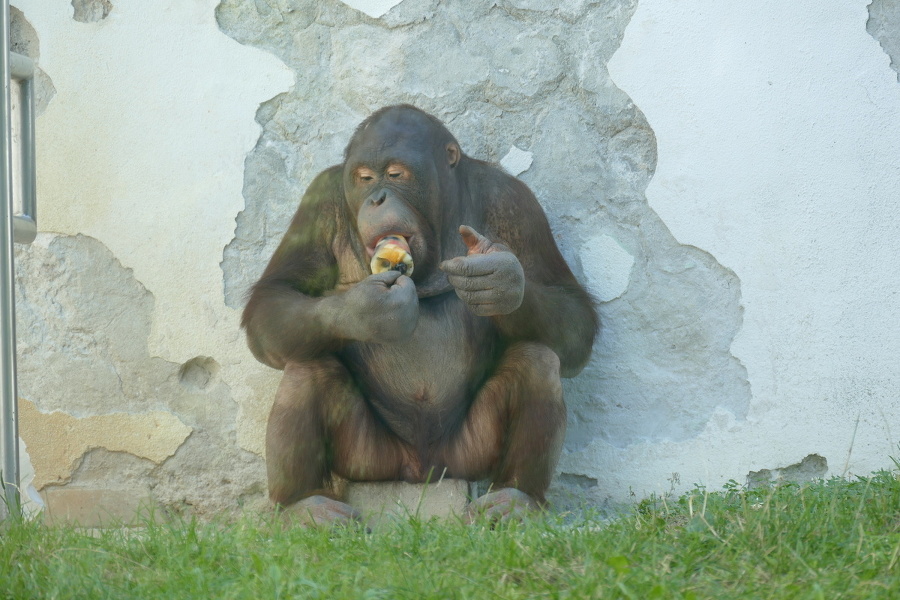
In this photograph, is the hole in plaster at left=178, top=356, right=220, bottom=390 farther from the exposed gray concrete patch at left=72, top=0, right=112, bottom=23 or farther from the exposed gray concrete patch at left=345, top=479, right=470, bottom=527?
the exposed gray concrete patch at left=72, top=0, right=112, bottom=23

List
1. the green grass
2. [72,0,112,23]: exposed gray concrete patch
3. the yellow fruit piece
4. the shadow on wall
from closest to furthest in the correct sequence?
1. the green grass
2. the yellow fruit piece
3. the shadow on wall
4. [72,0,112,23]: exposed gray concrete patch

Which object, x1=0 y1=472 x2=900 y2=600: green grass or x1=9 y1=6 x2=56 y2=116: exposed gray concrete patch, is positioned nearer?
x1=0 y1=472 x2=900 y2=600: green grass

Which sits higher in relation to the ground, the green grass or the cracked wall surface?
the cracked wall surface

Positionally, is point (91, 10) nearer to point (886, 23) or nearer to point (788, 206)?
point (788, 206)

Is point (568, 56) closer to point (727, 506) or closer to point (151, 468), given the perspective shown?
point (727, 506)

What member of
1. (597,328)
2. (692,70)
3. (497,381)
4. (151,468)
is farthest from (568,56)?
(151,468)

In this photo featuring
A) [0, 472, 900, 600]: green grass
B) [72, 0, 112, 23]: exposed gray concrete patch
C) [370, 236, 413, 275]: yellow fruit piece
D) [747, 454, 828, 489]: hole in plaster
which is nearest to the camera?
[0, 472, 900, 600]: green grass

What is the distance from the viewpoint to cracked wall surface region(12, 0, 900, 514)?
12.0 ft

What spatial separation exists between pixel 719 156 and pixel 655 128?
0.82ft


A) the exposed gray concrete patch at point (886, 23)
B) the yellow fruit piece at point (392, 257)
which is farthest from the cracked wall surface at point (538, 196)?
the yellow fruit piece at point (392, 257)

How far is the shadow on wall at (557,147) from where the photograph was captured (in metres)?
3.73

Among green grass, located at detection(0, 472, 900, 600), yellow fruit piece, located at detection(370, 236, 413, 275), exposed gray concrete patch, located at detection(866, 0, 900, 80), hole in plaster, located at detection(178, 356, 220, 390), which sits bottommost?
green grass, located at detection(0, 472, 900, 600)

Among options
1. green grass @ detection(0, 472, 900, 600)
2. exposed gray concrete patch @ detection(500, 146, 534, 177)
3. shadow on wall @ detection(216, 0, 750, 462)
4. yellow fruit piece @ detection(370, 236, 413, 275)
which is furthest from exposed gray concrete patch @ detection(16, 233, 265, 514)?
exposed gray concrete patch @ detection(500, 146, 534, 177)

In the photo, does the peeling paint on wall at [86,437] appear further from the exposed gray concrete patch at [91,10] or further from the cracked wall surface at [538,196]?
the exposed gray concrete patch at [91,10]
